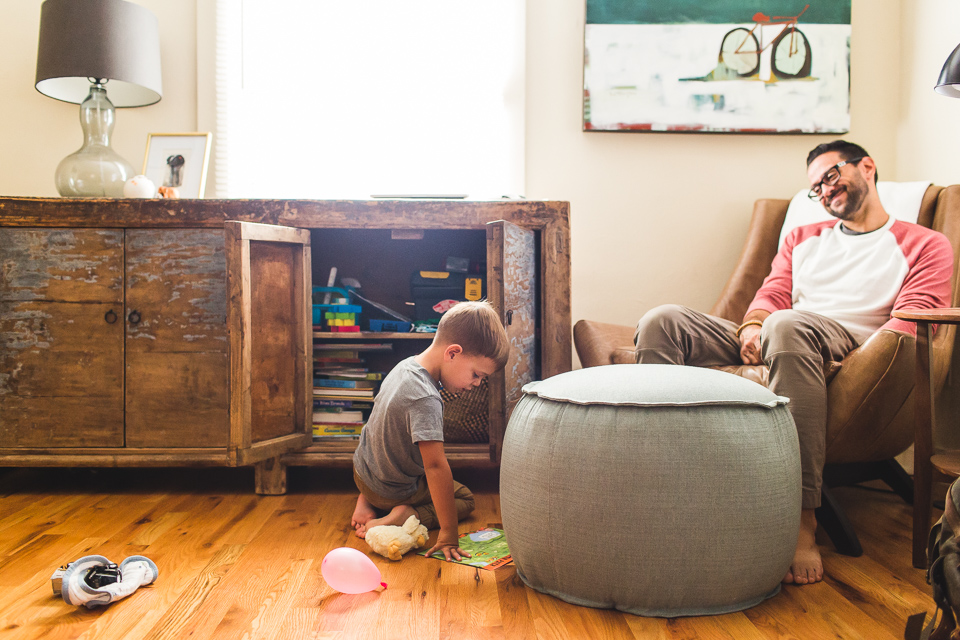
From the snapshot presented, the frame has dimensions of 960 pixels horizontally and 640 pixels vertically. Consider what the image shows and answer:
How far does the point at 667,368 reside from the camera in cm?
131

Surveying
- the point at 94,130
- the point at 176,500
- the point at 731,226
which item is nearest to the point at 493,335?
the point at 176,500

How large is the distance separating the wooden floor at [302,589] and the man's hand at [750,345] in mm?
499

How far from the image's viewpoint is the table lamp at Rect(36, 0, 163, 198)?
6.89ft

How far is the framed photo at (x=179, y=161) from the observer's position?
2.35 metres

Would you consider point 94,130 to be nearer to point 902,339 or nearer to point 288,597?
point 288,597

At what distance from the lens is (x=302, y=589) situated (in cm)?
129

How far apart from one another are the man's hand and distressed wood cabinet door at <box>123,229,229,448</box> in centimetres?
149

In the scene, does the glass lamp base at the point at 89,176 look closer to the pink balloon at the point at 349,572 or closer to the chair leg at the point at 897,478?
the pink balloon at the point at 349,572

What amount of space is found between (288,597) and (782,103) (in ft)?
7.74

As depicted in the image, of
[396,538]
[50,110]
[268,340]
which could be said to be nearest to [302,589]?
[396,538]

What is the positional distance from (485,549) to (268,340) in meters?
0.89

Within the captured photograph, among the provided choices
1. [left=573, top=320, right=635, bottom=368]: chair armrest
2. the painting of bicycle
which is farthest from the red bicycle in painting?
[left=573, top=320, right=635, bottom=368]: chair armrest

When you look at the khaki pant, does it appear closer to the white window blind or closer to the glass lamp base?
the white window blind

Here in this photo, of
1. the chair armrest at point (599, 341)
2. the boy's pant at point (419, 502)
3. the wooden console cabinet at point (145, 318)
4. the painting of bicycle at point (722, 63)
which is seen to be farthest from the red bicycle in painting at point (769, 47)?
the boy's pant at point (419, 502)
